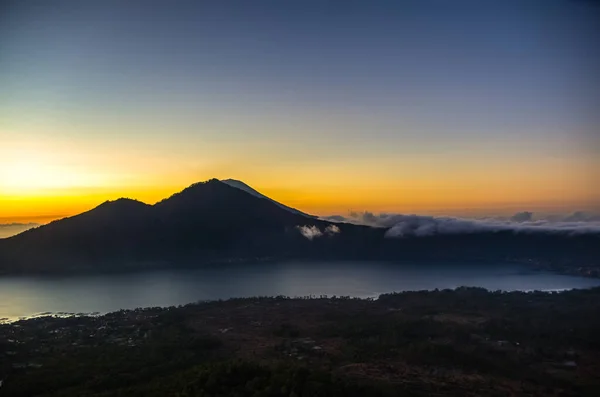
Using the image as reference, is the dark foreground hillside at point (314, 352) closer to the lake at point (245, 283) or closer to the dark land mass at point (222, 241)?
the lake at point (245, 283)

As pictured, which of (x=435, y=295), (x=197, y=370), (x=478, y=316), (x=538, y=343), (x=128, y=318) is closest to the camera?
(x=197, y=370)

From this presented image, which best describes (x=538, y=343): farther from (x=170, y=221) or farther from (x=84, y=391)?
(x=170, y=221)

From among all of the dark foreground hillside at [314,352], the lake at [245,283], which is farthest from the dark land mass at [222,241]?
the dark foreground hillside at [314,352]

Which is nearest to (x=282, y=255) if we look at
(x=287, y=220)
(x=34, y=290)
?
(x=287, y=220)

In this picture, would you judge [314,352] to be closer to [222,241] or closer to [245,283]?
[245,283]

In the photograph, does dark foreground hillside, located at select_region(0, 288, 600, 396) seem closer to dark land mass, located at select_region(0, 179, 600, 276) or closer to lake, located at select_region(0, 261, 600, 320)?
lake, located at select_region(0, 261, 600, 320)

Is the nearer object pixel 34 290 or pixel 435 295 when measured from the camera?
pixel 435 295

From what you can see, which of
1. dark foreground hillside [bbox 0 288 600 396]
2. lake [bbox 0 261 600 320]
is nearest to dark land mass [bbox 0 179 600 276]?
lake [bbox 0 261 600 320]
